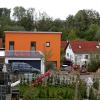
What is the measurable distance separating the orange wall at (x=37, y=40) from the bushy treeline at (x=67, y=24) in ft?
88.0

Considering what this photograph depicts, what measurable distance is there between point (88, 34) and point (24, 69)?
40.9m

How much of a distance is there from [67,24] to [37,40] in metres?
38.0

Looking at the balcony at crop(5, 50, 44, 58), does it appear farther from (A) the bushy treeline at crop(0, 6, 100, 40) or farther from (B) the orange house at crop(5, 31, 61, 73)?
(A) the bushy treeline at crop(0, 6, 100, 40)

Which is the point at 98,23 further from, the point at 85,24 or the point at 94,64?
the point at 94,64

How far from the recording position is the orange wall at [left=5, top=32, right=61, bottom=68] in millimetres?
37781

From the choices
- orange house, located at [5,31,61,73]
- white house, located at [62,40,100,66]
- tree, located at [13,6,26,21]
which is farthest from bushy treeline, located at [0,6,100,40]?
orange house, located at [5,31,61,73]

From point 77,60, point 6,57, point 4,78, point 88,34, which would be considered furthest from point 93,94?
point 88,34

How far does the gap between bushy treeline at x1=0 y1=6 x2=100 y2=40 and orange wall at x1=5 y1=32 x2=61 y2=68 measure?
2683 cm

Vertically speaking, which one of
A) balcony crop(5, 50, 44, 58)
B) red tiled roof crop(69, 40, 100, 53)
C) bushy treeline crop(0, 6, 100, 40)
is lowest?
balcony crop(5, 50, 44, 58)

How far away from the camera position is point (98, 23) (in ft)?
253

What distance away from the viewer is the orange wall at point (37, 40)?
3778 centimetres

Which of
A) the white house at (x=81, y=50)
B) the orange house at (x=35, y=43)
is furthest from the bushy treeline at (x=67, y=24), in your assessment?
the orange house at (x=35, y=43)

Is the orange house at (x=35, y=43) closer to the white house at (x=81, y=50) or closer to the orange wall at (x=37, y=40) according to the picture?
the orange wall at (x=37, y=40)

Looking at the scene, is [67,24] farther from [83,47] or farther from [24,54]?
[24,54]
